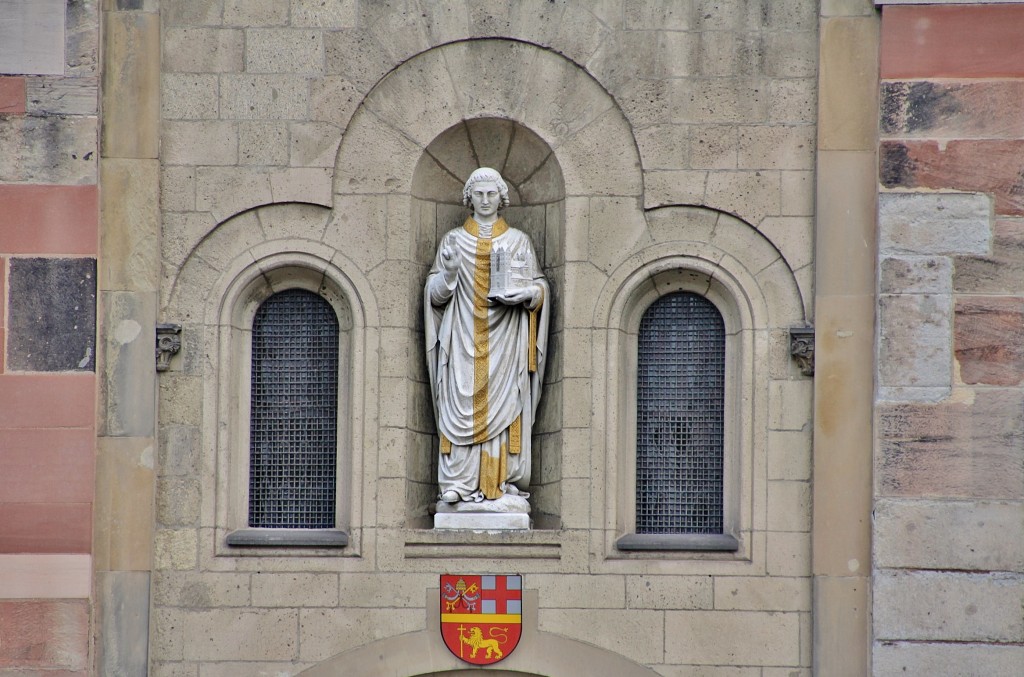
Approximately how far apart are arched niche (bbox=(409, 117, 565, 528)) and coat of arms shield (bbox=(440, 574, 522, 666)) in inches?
25.6

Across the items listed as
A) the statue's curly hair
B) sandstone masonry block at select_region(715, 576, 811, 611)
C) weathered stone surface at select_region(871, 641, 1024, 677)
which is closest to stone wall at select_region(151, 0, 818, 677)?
sandstone masonry block at select_region(715, 576, 811, 611)

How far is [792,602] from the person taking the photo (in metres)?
16.0

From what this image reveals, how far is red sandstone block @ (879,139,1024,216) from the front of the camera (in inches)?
621

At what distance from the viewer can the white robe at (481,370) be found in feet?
53.8

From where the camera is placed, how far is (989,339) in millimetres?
15664

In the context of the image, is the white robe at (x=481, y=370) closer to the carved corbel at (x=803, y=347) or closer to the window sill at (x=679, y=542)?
the window sill at (x=679, y=542)

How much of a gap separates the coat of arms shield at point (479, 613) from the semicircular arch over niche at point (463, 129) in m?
0.64

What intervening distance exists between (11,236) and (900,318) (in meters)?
6.29

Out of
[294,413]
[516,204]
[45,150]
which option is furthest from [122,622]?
[516,204]

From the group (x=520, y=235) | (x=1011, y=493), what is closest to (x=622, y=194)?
(x=520, y=235)

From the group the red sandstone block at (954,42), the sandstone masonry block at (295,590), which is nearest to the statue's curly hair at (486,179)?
the red sandstone block at (954,42)

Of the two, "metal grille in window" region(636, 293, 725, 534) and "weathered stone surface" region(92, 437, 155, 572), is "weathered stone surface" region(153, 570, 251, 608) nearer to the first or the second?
"weathered stone surface" region(92, 437, 155, 572)

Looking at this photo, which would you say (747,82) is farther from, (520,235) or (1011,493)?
(1011,493)

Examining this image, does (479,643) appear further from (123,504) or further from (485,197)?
(485,197)
